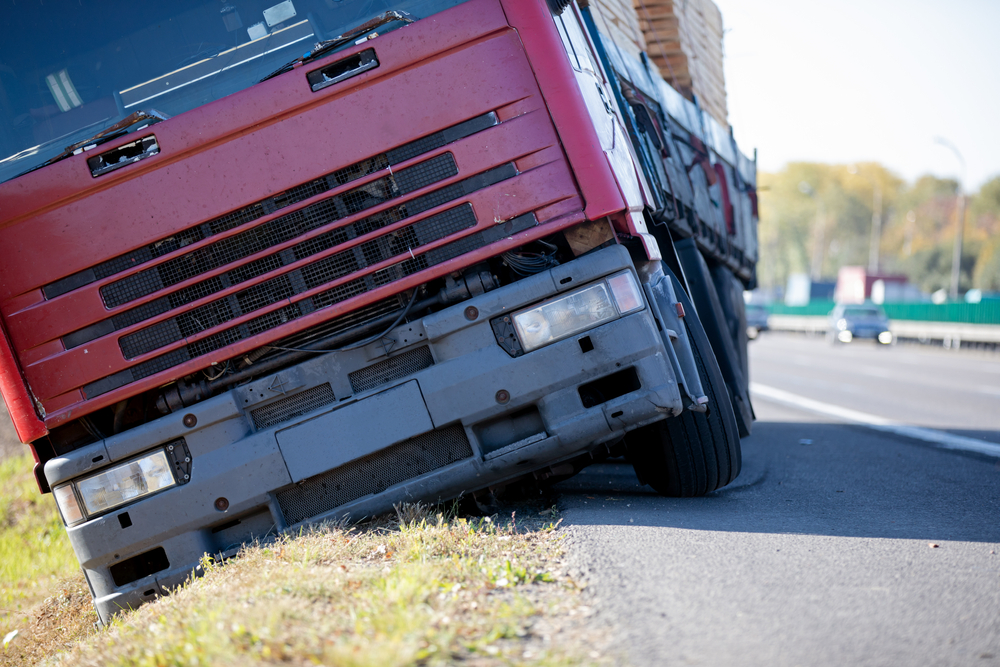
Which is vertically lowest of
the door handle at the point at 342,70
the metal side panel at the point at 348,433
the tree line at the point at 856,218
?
the tree line at the point at 856,218

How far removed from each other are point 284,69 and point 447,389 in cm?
170

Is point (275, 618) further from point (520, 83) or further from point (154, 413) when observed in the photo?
point (520, 83)

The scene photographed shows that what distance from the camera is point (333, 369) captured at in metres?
4.49

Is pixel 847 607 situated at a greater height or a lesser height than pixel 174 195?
lesser

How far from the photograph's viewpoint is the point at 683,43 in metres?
8.38

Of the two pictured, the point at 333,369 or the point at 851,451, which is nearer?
the point at 333,369

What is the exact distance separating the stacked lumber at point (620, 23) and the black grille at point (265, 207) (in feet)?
5.95

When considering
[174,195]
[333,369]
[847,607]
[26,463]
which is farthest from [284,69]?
[26,463]

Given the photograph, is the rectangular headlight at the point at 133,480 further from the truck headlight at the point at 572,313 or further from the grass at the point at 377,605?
the truck headlight at the point at 572,313

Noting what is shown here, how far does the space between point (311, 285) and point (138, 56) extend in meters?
1.45

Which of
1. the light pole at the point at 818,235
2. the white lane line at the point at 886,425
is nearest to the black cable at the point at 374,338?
the white lane line at the point at 886,425

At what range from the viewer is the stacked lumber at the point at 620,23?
612 centimetres

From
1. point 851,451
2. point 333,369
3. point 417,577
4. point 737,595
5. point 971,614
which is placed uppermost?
point 333,369

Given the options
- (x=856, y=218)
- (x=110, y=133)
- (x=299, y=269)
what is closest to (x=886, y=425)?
(x=299, y=269)
